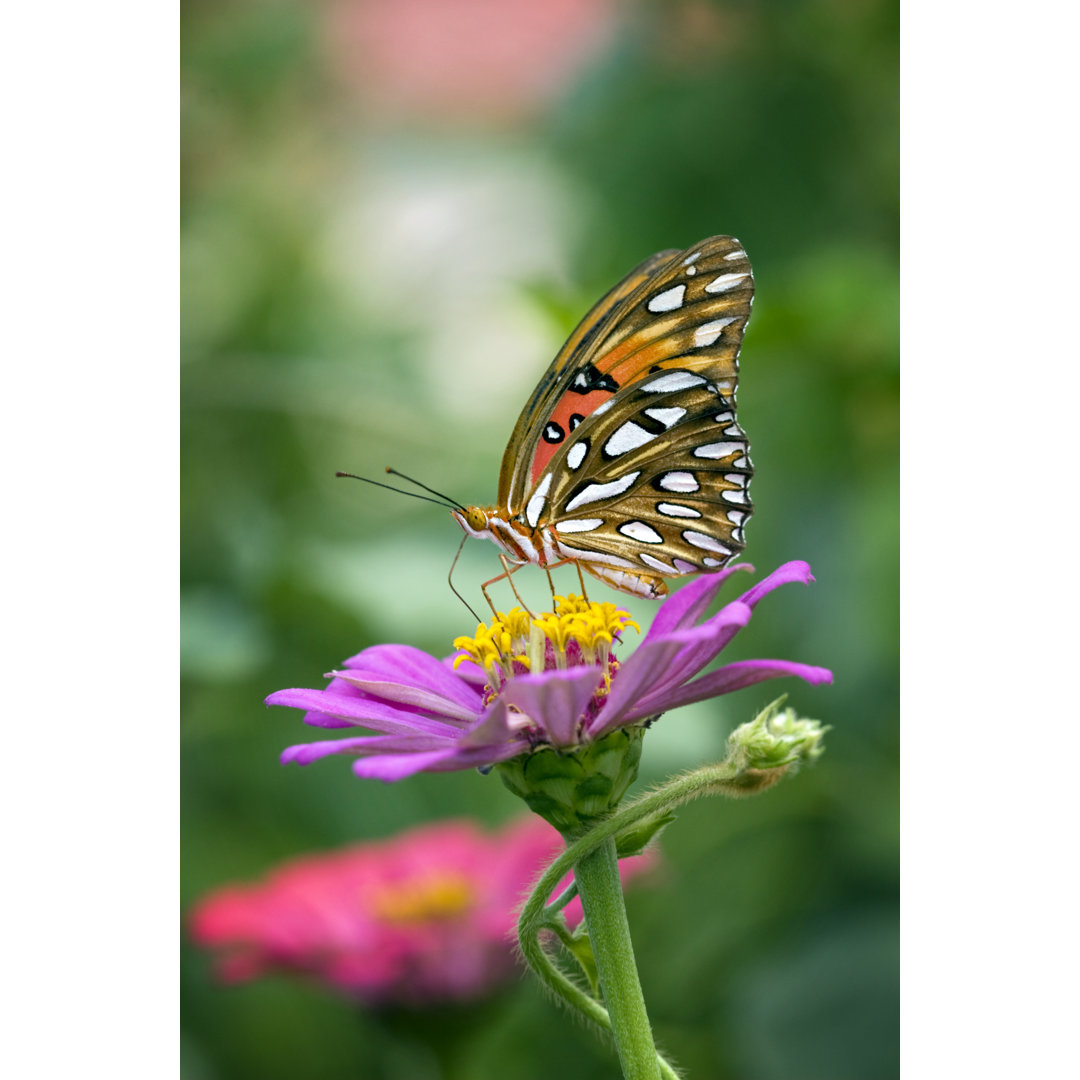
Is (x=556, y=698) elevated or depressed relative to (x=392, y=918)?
elevated

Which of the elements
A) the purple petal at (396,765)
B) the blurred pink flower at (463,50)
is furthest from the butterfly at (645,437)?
the blurred pink flower at (463,50)

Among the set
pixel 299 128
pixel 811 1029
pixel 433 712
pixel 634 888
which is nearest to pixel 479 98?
pixel 299 128

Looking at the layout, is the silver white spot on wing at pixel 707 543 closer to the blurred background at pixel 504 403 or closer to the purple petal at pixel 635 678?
the purple petal at pixel 635 678

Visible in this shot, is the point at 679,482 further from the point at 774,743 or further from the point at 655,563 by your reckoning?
the point at 774,743

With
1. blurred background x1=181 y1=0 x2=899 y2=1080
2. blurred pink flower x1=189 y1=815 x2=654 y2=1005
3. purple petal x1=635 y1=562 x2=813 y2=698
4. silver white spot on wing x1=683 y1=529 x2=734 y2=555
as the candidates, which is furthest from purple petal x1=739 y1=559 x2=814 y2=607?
blurred background x1=181 y1=0 x2=899 y2=1080

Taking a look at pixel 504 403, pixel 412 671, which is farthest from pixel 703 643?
pixel 504 403

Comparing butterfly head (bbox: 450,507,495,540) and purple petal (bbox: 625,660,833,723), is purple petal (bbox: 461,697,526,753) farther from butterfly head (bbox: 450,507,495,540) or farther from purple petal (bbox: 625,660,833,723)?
butterfly head (bbox: 450,507,495,540)
